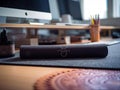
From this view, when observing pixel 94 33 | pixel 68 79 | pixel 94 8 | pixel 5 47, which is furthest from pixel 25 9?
pixel 94 8

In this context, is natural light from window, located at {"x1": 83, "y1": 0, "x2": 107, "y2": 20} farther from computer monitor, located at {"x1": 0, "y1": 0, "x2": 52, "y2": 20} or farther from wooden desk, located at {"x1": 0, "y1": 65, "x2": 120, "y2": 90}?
wooden desk, located at {"x1": 0, "y1": 65, "x2": 120, "y2": 90}

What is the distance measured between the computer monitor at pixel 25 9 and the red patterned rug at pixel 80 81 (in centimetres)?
67

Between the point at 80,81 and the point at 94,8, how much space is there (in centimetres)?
257

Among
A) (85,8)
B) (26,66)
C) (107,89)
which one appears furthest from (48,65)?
(85,8)

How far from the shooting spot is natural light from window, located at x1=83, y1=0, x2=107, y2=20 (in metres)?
2.88

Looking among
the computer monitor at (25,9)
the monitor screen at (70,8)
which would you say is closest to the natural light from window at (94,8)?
the monitor screen at (70,8)

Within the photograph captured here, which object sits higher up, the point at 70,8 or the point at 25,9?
the point at 70,8

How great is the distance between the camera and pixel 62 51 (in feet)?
2.67

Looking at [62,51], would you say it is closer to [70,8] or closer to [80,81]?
[80,81]

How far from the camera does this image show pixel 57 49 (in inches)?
31.8

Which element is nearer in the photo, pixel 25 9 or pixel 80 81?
pixel 80 81

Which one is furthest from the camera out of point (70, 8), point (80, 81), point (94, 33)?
point (70, 8)

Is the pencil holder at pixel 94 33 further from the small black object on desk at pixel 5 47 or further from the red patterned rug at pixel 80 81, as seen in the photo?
the red patterned rug at pixel 80 81

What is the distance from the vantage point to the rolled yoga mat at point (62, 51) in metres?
0.81
